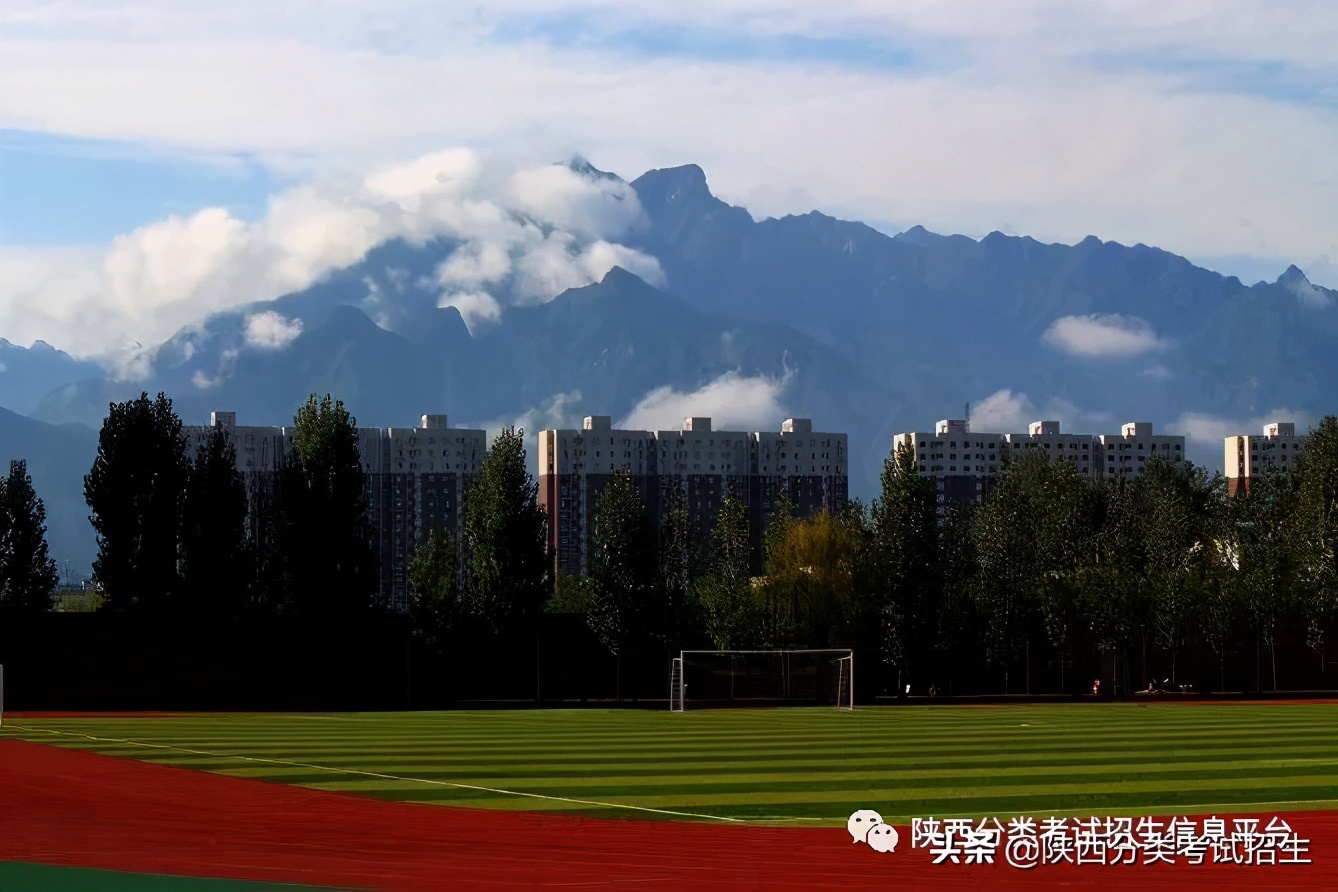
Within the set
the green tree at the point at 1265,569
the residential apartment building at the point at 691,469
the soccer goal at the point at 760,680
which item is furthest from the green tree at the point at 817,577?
the residential apartment building at the point at 691,469

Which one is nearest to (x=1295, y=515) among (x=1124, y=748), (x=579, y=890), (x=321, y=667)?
(x=321, y=667)

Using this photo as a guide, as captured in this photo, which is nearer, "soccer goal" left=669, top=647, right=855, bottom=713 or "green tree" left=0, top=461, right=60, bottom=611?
"soccer goal" left=669, top=647, right=855, bottom=713

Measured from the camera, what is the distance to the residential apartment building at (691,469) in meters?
138

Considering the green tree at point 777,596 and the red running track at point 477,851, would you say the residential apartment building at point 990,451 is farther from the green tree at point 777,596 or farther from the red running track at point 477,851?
the red running track at point 477,851

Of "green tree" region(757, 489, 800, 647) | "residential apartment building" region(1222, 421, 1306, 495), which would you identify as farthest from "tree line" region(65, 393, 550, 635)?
"residential apartment building" region(1222, 421, 1306, 495)

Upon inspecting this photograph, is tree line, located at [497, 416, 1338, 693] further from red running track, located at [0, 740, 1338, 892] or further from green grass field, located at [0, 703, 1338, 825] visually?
red running track, located at [0, 740, 1338, 892]

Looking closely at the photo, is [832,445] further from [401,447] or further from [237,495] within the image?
[237,495]

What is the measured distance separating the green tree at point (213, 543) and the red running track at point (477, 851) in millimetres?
40399

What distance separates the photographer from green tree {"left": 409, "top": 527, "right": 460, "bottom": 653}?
51537 mm

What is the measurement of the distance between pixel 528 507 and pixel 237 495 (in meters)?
11.2

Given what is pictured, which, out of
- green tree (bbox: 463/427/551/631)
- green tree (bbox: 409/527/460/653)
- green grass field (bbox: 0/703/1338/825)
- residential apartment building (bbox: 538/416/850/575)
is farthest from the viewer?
residential apartment building (bbox: 538/416/850/575)

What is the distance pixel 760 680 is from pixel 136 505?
23932 millimetres

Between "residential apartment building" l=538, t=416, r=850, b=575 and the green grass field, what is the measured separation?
4068 inches

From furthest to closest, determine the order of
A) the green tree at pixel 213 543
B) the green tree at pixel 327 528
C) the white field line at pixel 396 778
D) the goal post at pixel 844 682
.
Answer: the green tree at pixel 327 528, the green tree at pixel 213 543, the goal post at pixel 844 682, the white field line at pixel 396 778
